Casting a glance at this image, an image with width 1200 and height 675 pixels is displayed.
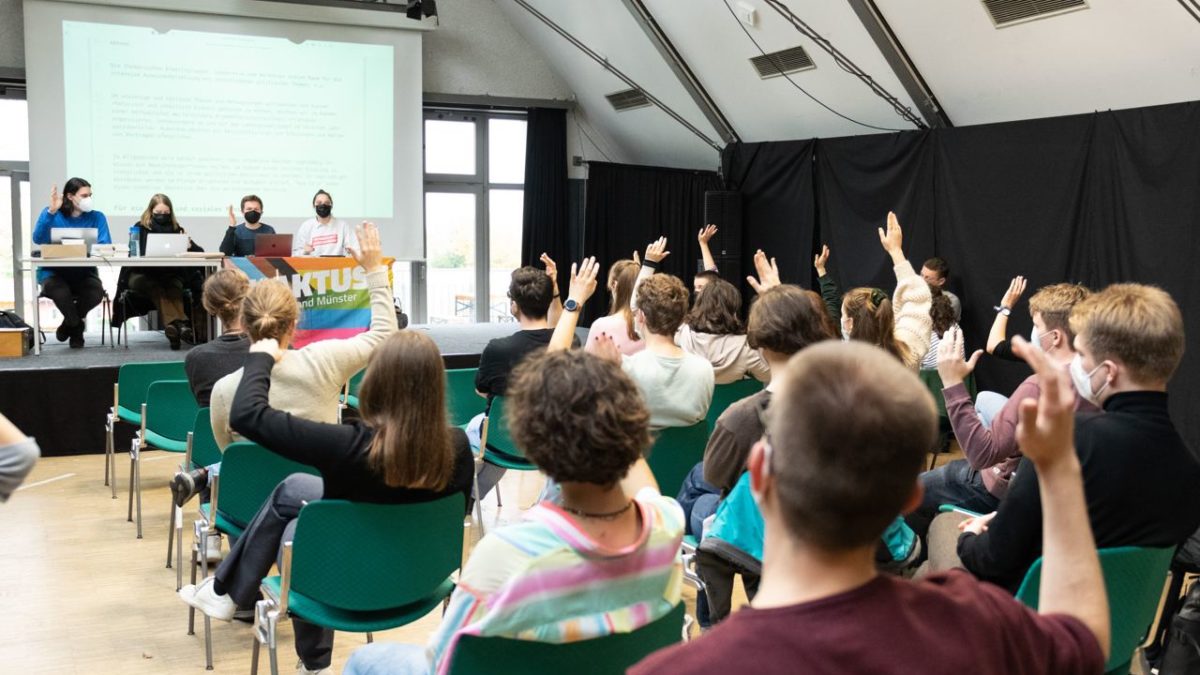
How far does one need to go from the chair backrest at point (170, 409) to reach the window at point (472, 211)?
6256mm

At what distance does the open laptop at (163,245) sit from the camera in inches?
293

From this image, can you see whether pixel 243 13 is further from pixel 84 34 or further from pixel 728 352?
pixel 728 352

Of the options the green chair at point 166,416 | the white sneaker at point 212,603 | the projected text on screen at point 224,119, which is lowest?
the white sneaker at point 212,603

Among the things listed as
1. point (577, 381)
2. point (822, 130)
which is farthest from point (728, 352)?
point (822, 130)

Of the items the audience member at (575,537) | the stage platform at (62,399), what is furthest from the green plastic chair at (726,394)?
the stage platform at (62,399)

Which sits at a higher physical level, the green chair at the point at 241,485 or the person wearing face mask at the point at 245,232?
the person wearing face mask at the point at 245,232

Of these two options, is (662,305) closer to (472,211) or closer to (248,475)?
(248,475)

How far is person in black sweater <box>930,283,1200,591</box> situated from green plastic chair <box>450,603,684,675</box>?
82 centimetres

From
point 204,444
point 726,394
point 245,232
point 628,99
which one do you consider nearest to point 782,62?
point 628,99

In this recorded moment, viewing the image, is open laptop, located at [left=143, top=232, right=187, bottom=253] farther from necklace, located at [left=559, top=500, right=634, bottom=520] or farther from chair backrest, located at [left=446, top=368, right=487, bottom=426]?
necklace, located at [left=559, top=500, right=634, bottom=520]

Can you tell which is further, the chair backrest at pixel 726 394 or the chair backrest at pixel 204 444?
the chair backrest at pixel 726 394

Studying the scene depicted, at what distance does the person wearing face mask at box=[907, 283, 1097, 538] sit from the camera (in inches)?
104

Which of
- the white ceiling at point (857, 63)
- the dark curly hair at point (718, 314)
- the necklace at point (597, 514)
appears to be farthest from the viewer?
the white ceiling at point (857, 63)

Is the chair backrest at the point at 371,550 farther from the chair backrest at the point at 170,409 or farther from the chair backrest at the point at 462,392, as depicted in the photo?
the chair backrest at the point at 170,409
